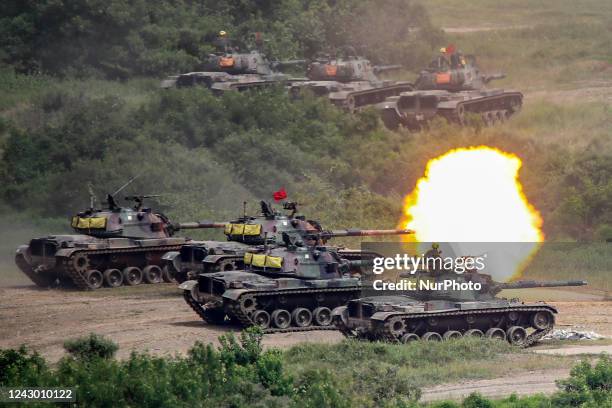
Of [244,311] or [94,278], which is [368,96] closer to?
[94,278]

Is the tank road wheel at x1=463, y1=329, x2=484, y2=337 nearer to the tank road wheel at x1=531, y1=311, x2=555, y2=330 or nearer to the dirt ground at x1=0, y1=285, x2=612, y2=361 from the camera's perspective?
the tank road wheel at x1=531, y1=311, x2=555, y2=330

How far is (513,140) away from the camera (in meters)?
63.6

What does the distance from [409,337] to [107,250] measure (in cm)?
1425

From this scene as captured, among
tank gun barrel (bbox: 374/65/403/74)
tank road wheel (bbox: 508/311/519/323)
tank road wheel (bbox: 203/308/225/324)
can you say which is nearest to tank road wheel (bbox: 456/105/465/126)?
tank gun barrel (bbox: 374/65/403/74)

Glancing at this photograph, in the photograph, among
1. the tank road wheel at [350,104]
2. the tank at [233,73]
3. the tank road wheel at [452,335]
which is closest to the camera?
the tank road wheel at [452,335]

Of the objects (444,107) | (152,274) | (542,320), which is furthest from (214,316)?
(444,107)

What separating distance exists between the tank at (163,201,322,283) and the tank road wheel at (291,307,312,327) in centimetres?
361

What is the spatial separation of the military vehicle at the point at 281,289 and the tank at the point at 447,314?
252 centimetres

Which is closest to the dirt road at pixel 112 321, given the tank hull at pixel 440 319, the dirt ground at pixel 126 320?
the dirt ground at pixel 126 320

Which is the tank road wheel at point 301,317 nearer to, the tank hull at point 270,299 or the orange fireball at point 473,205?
the tank hull at point 270,299

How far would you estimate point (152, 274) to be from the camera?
4681cm

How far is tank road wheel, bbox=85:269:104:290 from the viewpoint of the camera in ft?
149

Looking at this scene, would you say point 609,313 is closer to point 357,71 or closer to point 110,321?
point 110,321

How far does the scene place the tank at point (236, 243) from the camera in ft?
137
